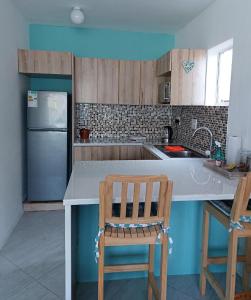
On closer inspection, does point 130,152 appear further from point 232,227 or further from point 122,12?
point 232,227

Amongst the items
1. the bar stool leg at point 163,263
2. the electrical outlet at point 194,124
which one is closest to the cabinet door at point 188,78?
the electrical outlet at point 194,124

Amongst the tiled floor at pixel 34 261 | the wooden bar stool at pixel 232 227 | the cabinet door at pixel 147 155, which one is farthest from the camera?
the cabinet door at pixel 147 155

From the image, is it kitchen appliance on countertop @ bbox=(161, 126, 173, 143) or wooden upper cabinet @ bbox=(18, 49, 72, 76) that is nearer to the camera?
wooden upper cabinet @ bbox=(18, 49, 72, 76)

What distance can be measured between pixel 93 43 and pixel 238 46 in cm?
234

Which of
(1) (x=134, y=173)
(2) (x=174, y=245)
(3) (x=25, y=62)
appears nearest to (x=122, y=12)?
(3) (x=25, y=62)

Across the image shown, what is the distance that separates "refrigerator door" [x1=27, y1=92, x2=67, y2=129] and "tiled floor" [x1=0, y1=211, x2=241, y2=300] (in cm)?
136

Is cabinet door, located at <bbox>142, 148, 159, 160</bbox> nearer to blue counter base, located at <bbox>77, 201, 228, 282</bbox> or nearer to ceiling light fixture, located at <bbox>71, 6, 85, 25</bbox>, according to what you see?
blue counter base, located at <bbox>77, 201, 228, 282</bbox>

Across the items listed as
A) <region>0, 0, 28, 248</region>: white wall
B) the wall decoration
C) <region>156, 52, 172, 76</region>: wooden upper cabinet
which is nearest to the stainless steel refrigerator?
<region>0, 0, 28, 248</region>: white wall

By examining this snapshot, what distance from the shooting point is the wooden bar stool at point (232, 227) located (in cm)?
161

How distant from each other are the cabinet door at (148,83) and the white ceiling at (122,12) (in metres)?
0.54

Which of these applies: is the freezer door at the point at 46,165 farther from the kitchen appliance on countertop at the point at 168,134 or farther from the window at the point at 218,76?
the window at the point at 218,76

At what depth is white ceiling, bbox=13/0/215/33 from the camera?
125 inches

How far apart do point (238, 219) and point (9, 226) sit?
2461mm

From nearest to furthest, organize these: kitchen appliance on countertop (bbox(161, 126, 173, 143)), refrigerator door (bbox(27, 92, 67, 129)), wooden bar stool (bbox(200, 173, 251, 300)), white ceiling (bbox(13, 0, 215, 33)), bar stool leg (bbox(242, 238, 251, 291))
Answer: wooden bar stool (bbox(200, 173, 251, 300)) → bar stool leg (bbox(242, 238, 251, 291)) → white ceiling (bbox(13, 0, 215, 33)) → refrigerator door (bbox(27, 92, 67, 129)) → kitchen appliance on countertop (bbox(161, 126, 173, 143))
